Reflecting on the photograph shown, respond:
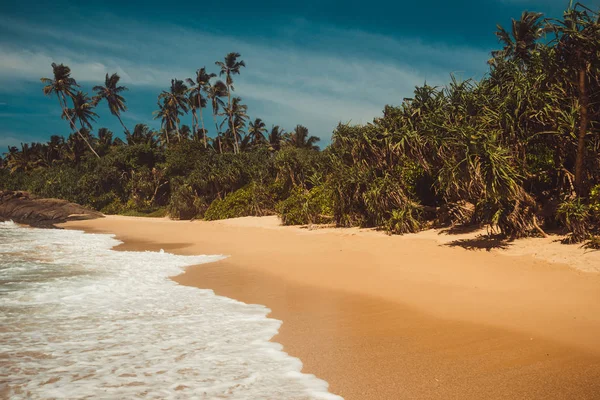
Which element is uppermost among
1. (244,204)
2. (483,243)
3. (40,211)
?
(244,204)

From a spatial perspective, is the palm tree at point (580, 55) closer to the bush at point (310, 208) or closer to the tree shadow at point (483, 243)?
the tree shadow at point (483, 243)

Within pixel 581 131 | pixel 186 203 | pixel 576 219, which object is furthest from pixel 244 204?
pixel 576 219

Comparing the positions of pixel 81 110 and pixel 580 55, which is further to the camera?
pixel 81 110

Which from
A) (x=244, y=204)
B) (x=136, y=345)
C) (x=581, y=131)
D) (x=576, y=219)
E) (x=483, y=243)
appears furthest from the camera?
(x=244, y=204)

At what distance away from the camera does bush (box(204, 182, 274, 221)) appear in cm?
2348

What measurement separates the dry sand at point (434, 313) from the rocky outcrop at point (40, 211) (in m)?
28.4

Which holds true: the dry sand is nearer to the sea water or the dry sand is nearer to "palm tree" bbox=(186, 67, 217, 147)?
the sea water

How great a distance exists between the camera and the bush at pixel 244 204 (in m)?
23.5

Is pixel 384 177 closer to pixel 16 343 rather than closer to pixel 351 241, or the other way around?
pixel 351 241

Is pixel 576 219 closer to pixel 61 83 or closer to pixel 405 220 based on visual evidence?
pixel 405 220

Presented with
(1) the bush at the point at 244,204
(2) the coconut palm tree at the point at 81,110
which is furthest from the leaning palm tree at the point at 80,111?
(1) the bush at the point at 244,204

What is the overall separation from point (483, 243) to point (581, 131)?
326 centimetres

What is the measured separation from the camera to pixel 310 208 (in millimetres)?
17344

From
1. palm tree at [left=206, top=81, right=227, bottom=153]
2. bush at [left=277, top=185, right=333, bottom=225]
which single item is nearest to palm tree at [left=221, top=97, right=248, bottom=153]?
palm tree at [left=206, top=81, right=227, bottom=153]
